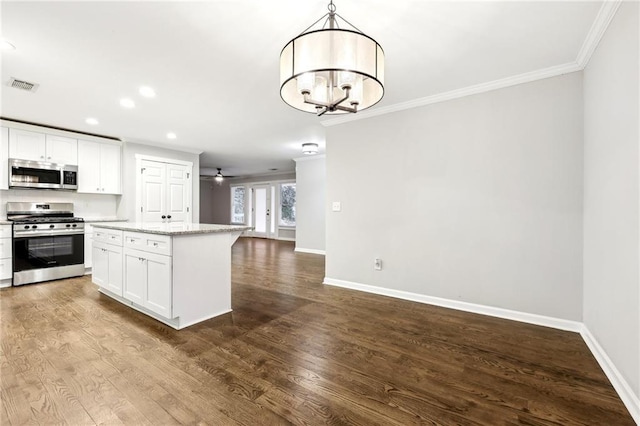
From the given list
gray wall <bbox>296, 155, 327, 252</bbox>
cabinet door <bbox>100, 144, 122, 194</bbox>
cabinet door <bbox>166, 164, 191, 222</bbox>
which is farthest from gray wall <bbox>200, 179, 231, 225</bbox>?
cabinet door <bbox>100, 144, 122, 194</bbox>

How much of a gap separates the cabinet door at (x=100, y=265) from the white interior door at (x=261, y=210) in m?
6.22

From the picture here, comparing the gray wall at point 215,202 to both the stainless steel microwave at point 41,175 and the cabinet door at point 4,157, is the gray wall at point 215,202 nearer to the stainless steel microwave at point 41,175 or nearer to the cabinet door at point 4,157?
the stainless steel microwave at point 41,175

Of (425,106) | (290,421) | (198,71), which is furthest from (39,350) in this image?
(425,106)

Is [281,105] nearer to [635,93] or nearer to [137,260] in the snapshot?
[137,260]

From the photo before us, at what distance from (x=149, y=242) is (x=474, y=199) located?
132 inches

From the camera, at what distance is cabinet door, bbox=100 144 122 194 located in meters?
5.03

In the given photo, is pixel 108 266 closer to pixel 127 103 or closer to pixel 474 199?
pixel 127 103

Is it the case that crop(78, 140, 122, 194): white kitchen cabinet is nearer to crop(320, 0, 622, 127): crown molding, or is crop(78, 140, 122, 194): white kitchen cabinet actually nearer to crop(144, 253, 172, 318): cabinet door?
crop(144, 253, 172, 318): cabinet door

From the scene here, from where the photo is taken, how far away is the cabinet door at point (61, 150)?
Answer: 4.47 meters

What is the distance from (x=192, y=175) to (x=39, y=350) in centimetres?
453

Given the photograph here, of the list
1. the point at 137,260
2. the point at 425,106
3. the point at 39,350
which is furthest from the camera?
the point at 425,106

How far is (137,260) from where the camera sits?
9.70ft

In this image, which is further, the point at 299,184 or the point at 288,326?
the point at 299,184

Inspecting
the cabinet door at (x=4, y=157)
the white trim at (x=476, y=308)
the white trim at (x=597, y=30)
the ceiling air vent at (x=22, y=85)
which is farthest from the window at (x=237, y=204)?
the white trim at (x=597, y=30)
